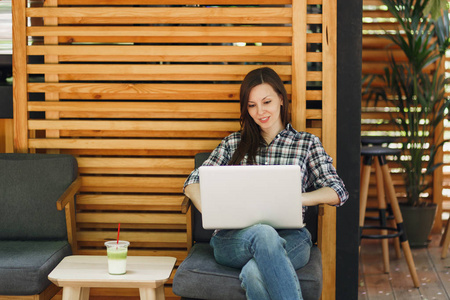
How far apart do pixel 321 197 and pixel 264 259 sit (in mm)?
465

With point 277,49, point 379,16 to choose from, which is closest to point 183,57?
point 277,49

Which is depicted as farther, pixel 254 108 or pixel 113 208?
pixel 113 208

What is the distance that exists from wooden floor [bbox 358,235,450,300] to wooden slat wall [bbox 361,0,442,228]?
21.3 inches

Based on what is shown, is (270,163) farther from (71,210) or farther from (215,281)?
(71,210)

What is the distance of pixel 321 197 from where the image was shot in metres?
2.75

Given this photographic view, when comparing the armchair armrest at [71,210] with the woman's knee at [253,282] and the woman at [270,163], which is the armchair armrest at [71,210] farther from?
the woman's knee at [253,282]

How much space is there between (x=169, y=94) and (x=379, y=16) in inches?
97.8

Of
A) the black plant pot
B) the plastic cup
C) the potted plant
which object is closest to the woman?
the plastic cup

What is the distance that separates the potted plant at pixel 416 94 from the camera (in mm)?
4684

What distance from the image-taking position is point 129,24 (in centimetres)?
342

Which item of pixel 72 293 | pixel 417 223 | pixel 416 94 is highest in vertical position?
pixel 416 94

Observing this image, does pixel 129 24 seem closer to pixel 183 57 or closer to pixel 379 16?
pixel 183 57

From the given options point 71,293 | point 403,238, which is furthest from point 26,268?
point 403,238

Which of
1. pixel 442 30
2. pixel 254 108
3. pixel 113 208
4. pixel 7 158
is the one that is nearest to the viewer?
pixel 254 108
